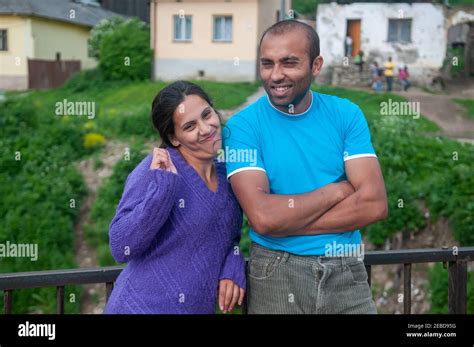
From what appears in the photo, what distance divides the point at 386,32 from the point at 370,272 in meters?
12.9

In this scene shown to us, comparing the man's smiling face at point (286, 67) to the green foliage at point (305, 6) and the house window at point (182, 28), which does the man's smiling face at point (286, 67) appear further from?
the green foliage at point (305, 6)

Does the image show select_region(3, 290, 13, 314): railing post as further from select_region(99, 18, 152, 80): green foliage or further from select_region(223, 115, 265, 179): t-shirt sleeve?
select_region(99, 18, 152, 80): green foliage

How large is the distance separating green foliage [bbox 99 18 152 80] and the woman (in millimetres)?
10206

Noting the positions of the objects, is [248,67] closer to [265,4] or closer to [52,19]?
[265,4]

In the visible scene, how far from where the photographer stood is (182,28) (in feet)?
45.0

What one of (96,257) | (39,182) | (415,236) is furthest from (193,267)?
(39,182)

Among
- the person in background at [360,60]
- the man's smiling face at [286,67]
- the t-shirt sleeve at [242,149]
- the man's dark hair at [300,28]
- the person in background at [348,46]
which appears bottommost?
the t-shirt sleeve at [242,149]

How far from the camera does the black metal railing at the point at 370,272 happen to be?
1.91m

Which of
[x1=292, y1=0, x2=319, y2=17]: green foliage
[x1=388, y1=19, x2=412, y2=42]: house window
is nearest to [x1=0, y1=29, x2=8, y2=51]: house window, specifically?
[x1=292, y1=0, x2=319, y2=17]: green foliage

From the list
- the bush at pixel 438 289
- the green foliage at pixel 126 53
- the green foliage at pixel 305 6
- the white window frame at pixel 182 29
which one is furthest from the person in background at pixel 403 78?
the bush at pixel 438 289

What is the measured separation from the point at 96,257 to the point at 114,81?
3904 mm

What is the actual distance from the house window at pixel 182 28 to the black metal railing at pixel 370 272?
37.6 feet

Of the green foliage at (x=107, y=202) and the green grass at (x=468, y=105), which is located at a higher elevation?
the green grass at (x=468, y=105)

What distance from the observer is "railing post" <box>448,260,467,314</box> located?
237 cm
